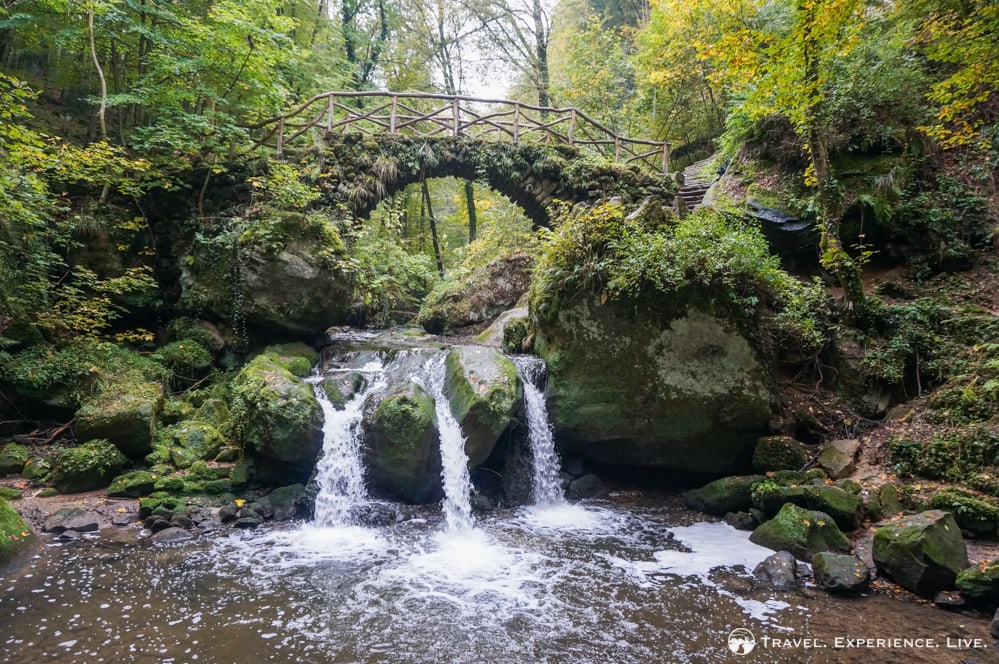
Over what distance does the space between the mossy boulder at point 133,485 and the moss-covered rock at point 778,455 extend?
808 cm

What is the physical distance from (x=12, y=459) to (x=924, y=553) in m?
10.4

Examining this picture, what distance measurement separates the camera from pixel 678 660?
3590 mm

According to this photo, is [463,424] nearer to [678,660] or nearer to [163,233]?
[678,660]

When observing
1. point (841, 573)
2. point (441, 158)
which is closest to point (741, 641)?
point (841, 573)

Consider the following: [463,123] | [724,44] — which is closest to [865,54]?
[724,44]

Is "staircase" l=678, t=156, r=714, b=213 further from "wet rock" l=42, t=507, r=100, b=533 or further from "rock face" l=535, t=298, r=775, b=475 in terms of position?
"wet rock" l=42, t=507, r=100, b=533

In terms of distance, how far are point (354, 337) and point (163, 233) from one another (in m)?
4.08

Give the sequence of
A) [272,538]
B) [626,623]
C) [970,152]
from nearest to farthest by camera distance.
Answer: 1. [626,623]
2. [272,538]
3. [970,152]

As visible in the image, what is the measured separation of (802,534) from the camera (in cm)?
524

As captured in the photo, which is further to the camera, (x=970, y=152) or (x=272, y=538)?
(x=970, y=152)

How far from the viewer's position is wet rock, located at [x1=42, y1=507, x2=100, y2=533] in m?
5.42

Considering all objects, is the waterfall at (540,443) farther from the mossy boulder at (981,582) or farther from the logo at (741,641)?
the mossy boulder at (981,582)

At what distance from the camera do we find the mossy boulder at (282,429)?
6535 millimetres

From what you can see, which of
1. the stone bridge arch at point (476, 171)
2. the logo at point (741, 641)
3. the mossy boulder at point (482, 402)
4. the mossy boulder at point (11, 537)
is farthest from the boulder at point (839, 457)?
the mossy boulder at point (11, 537)
